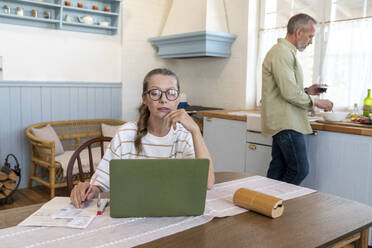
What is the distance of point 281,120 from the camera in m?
2.58

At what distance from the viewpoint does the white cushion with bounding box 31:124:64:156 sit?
11.6ft

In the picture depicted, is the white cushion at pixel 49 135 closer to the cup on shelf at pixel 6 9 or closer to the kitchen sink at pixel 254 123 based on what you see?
the cup on shelf at pixel 6 9

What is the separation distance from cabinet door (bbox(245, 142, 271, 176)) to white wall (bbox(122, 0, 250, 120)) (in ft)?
2.79

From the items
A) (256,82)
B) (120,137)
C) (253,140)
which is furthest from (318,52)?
(120,137)

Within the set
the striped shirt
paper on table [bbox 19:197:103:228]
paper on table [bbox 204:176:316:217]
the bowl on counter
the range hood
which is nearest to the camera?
paper on table [bbox 19:197:103:228]

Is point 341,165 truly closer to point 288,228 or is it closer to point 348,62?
point 348,62

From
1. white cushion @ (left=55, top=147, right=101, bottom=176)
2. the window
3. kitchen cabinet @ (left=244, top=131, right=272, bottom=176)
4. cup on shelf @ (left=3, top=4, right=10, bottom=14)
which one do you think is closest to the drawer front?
kitchen cabinet @ (left=244, top=131, right=272, bottom=176)

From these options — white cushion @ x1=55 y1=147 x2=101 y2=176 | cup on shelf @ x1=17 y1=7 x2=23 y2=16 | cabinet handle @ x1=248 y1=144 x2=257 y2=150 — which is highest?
cup on shelf @ x1=17 y1=7 x2=23 y2=16

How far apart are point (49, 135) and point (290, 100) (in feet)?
7.64

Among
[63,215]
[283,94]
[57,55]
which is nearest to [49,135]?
[57,55]

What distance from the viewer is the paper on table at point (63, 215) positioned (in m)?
1.10

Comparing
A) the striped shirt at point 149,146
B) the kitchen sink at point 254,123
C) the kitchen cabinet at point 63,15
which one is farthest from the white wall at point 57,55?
the striped shirt at point 149,146

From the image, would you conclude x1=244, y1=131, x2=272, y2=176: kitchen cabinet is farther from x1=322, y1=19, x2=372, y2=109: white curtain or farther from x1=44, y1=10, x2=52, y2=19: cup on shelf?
x1=44, y1=10, x2=52, y2=19: cup on shelf

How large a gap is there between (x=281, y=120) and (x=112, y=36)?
8.07ft
